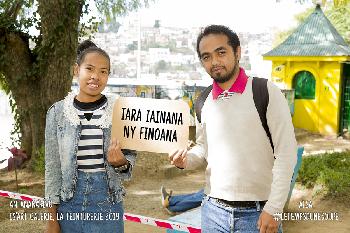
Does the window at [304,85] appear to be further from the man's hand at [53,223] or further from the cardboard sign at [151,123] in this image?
the man's hand at [53,223]

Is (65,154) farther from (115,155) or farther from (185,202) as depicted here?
(185,202)

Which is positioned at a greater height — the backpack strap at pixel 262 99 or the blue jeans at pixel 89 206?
the backpack strap at pixel 262 99

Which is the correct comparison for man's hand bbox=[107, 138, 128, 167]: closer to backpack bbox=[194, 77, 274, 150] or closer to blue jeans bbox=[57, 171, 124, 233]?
blue jeans bbox=[57, 171, 124, 233]

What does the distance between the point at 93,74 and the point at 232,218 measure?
1.10m

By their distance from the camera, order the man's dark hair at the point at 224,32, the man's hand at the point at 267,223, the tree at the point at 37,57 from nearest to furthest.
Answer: the man's hand at the point at 267,223 → the man's dark hair at the point at 224,32 → the tree at the point at 37,57

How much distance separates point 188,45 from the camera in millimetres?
87812

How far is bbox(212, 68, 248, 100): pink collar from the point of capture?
7.44 ft

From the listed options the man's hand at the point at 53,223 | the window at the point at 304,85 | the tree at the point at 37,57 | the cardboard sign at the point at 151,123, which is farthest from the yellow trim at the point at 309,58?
the man's hand at the point at 53,223

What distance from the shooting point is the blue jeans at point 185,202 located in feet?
19.3

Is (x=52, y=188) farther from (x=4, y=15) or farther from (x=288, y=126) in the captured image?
(x=4, y=15)

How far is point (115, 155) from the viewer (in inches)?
92.9

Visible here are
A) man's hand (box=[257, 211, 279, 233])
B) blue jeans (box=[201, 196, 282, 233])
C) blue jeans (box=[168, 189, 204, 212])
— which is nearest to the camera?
man's hand (box=[257, 211, 279, 233])

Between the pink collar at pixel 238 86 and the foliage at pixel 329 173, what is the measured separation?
229 inches

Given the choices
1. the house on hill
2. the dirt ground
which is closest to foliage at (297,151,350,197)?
the dirt ground
